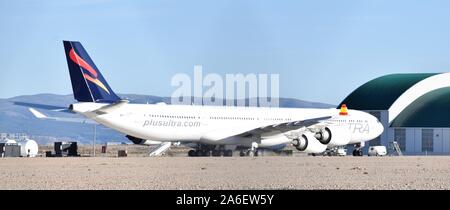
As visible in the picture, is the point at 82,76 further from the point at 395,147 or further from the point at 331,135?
the point at 395,147

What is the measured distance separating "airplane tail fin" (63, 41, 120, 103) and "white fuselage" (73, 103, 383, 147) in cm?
162

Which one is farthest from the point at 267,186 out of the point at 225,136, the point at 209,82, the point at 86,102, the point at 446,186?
the point at 225,136

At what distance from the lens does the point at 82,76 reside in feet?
232

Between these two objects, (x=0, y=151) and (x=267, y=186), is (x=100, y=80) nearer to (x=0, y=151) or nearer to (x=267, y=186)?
(x=0, y=151)

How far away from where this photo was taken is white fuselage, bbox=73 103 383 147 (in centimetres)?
7219

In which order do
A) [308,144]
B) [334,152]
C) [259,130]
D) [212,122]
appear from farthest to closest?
[334,152], [259,130], [308,144], [212,122]

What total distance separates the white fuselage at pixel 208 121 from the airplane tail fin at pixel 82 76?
5.33 feet

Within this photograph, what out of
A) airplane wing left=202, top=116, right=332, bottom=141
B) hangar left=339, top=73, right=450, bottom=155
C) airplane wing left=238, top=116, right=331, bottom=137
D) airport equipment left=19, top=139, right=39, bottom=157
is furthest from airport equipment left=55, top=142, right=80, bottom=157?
hangar left=339, top=73, right=450, bottom=155

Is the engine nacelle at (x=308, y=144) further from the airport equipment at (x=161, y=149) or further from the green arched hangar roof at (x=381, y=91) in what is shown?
the green arched hangar roof at (x=381, y=91)

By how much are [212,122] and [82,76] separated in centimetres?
1227

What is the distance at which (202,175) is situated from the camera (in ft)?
130

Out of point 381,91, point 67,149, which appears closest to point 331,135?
point 67,149
